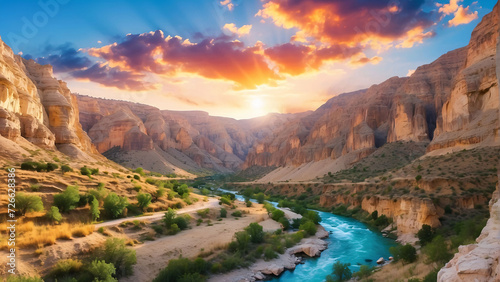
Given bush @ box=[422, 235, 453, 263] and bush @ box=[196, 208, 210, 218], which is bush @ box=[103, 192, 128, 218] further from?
bush @ box=[422, 235, 453, 263]

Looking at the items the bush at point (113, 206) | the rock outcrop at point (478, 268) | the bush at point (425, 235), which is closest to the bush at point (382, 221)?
the bush at point (425, 235)

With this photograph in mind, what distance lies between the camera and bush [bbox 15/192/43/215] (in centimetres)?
2333

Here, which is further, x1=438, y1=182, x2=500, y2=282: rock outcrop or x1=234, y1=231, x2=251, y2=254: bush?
x1=234, y1=231, x2=251, y2=254: bush

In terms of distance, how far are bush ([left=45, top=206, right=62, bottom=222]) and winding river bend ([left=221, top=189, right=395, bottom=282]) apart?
18.1 meters

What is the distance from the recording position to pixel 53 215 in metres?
24.7

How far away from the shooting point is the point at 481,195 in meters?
35.5

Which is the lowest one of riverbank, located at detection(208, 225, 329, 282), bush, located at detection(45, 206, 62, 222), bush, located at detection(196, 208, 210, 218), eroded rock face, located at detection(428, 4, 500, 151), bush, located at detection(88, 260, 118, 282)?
riverbank, located at detection(208, 225, 329, 282)

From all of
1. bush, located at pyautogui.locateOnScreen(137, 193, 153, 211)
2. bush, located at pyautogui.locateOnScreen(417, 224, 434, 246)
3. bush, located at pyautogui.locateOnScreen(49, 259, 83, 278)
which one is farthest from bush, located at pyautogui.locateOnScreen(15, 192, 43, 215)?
bush, located at pyautogui.locateOnScreen(417, 224, 434, 246)

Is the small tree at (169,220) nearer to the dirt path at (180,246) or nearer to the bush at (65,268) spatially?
the dirt path at (180,246)

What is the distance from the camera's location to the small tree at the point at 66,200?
26.8 meters

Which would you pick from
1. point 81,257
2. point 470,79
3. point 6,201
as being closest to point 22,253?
point 81,257

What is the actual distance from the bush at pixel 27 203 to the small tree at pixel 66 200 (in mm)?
2264

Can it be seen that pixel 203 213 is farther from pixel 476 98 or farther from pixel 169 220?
pixel 476 98

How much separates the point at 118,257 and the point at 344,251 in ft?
69.8
